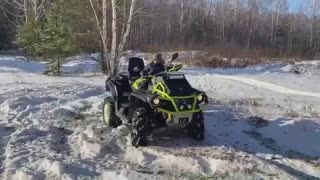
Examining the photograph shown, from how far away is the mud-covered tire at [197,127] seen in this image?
26.5 feet

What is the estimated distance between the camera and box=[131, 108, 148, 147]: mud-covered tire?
7.77 metres

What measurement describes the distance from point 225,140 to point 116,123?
2097 mm

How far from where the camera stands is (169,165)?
7020mm

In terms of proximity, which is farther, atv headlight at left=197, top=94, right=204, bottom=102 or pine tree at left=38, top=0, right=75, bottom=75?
pine tree at left=38, top=0, right=75, bottom=75

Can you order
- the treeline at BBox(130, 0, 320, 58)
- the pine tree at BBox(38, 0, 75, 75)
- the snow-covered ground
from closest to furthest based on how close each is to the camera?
the snow-covered ground → the pine tree at BBox(38, 0, 75, 75) → the treeline at BBox(130, 0, 320, 58)

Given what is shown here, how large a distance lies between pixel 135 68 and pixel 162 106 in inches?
73.4

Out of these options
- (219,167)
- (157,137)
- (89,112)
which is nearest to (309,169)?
(219,167)

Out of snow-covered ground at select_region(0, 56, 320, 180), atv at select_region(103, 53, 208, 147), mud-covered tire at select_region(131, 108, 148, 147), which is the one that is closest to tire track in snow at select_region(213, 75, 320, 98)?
snow-covered ground at select_region(0, 56, 320, 180)

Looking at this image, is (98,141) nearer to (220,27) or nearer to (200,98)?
(200,98)

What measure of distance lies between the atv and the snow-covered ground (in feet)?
0.81

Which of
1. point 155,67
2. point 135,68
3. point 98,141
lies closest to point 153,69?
point 155,67

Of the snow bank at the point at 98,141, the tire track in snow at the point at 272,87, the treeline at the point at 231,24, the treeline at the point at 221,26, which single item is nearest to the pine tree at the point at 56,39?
the tire track in snow at the point at 272,87

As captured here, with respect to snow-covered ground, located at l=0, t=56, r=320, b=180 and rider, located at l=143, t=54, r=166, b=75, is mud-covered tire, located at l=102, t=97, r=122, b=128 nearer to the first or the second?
snow-covered ground, located at l=0, t=56, r=320, b=180

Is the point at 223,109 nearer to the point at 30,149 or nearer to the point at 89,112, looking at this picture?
the point at 89,112
